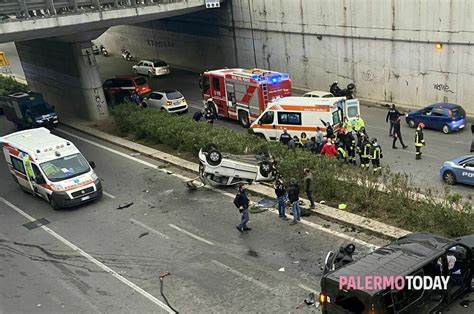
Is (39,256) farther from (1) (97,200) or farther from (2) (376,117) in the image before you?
(2) (376,117)

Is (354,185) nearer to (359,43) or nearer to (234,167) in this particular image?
(234,167)

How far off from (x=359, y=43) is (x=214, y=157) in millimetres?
15387

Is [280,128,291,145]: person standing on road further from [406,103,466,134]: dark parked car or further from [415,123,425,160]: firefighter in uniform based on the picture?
[406,103,466,134]: dark parked car

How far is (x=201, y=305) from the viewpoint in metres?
11.7

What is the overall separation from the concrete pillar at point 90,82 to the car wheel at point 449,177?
19.8 meters

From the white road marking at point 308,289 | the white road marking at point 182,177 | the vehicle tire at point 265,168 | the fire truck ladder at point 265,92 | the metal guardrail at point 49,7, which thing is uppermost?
the metal guardrail at point 49,7

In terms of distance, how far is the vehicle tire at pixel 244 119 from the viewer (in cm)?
2725

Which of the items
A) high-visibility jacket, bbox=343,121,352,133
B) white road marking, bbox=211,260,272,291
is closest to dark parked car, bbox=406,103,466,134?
high-visibility jacket, bbox=343,121,352,133

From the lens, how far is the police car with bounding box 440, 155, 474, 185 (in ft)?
57.2

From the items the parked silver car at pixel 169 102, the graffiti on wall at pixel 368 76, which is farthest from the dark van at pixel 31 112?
the graffiti on wall at pixel 368 76

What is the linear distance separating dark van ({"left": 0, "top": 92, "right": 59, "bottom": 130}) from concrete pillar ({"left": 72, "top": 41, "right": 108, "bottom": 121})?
2.12m

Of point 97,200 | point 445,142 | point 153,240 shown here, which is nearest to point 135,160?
point 97,200

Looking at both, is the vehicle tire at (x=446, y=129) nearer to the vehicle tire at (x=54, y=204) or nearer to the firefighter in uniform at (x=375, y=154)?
the firefighter in uniform at (x=375, y=154)

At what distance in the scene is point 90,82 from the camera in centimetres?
2959
